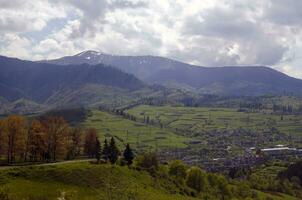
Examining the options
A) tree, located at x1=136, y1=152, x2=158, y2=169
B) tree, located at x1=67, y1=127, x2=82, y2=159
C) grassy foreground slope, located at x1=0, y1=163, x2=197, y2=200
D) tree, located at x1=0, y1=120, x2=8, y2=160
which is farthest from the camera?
tree, located at x1=67, y1=127, x2=82, y2=159

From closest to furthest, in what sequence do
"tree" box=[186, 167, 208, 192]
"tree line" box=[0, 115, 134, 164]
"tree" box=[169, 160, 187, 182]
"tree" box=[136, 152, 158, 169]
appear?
"tree line" box=[0, 115, 134, 164]
"tree" box=[136, 152, 158, 169]
"tree" box=[186, 167, 208, 192]
"tree" box=[169, 160, 187, 182]

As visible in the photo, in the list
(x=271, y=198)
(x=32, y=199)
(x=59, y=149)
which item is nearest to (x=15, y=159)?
(x=59, y=149)

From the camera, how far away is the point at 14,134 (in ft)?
399

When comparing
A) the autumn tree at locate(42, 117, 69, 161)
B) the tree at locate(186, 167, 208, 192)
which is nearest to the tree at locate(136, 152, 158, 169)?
the tree at locate(186, 167, 208, 192)

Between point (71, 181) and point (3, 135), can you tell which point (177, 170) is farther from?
point (3, 135)

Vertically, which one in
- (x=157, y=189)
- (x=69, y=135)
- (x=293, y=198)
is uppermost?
(x=69, y=135)

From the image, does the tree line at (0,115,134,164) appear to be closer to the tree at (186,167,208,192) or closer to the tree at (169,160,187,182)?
the tree at (169,160,187,182)

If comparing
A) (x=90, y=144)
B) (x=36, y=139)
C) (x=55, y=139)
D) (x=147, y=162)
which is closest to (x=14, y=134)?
(x=36, y=139)

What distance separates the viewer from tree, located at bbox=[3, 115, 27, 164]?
397ft

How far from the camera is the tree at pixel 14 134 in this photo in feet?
397

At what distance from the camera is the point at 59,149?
428 feet

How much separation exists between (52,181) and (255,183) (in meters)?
113

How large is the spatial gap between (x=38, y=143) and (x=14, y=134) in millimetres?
8115

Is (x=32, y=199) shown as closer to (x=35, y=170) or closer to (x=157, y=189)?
(x=35, y=170)
